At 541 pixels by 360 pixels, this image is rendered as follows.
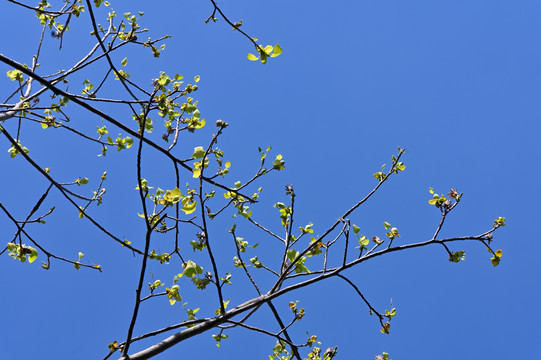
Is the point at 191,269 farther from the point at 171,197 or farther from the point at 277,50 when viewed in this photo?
the point at 277,50

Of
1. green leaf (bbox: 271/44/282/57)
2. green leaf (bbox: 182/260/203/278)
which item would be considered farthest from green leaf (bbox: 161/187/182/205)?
green leaf (bbox: 271/44/282/57)

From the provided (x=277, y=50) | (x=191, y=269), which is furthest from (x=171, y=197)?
(x=277, y=50)

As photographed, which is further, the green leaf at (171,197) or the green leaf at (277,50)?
the green leaf at (277,50)

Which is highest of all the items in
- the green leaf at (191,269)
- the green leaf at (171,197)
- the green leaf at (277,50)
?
the green leaf at (277,50)

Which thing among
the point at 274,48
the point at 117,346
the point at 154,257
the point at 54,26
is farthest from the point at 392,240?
the point at 54,26

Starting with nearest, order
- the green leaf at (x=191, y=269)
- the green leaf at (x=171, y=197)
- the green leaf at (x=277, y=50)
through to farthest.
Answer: the green leaf at (x=171, y=197) → the green leaf at (x=191, y=269) → the green leaf at (x=277, y=50)

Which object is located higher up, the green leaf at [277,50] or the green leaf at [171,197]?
the green leaf at [277,50]

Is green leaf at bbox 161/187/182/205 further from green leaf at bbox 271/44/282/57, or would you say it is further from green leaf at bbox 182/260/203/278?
green leaf at bbox 271/44/282/57

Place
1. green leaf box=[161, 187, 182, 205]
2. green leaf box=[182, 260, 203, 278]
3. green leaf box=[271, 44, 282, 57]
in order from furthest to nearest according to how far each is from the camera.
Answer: green leaf box=[271, 44, 282, 57], green leaf box=[182, 260, 203, 278], green leaf box=[161, 187, 182, 205]

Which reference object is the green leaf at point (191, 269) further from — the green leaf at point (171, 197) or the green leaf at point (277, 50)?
the green leaf at point (277, 50)

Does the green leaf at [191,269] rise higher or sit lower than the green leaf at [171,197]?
lower

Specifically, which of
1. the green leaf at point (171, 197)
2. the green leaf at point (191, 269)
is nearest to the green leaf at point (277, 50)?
the green leaf at point (171, 197)

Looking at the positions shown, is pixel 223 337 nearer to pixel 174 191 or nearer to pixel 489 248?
pixel 174 191

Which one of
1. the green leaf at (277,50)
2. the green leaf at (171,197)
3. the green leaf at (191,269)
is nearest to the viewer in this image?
the green leaf at (171,197)
